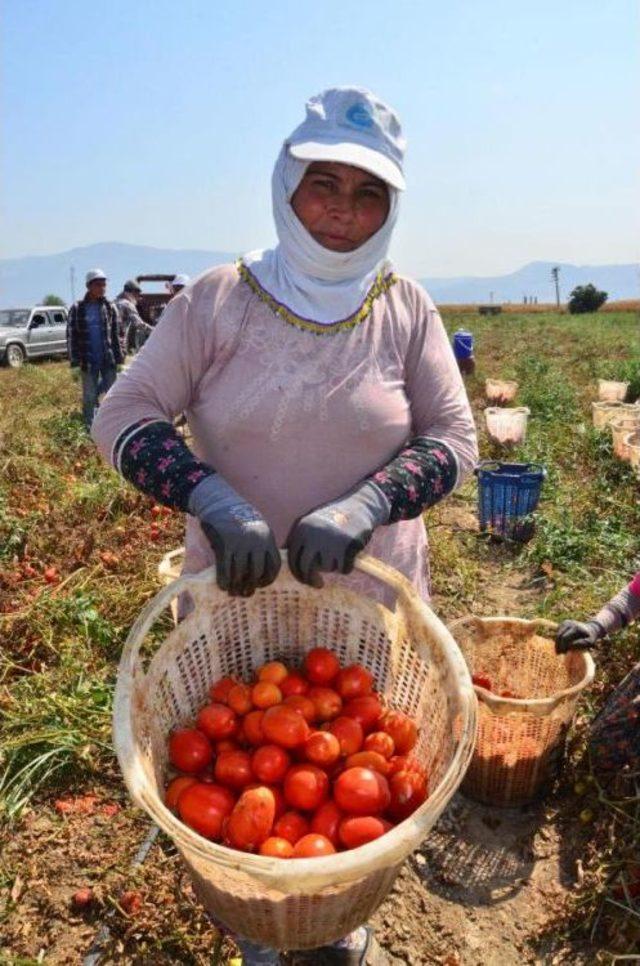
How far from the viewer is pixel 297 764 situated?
1.61 m

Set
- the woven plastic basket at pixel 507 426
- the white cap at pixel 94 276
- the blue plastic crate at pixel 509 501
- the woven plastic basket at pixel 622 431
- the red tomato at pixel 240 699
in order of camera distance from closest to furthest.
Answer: the red tomato at pixel 240 699, the blue plastic crate at pixel 509 501, the woven plastic basket at pixel 622 431, the woven plastic basket at pixel 507 426, the white cap at pixel 94 276

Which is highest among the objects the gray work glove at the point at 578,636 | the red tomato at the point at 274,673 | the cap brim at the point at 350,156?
the cap brim at the point at 350,156

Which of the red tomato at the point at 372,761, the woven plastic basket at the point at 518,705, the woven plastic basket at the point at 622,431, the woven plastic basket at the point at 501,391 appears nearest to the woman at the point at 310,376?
the red tomato at the point at 372,761

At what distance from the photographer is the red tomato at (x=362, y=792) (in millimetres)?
1447

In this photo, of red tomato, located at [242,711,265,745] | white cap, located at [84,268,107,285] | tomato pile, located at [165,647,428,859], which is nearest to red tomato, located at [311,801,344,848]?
tomato pile, located at [165,647,428,859]

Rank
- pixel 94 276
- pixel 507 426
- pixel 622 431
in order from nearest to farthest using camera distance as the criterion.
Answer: pixel 622 431 < pixel 507 426 < pixel 94 276

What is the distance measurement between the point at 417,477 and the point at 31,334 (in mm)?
19296

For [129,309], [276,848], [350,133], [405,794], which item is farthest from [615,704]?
[129,309]

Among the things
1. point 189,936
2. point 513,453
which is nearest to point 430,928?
point 189,936

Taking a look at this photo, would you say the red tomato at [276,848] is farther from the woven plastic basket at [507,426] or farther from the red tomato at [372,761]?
the woven plastic basket at [507,426]

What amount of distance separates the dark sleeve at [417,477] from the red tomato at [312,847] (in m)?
0.65

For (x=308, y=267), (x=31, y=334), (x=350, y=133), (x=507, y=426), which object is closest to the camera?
(x=350, y=133)

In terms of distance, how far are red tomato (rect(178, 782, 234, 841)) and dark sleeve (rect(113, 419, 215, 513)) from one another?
22.2 inches

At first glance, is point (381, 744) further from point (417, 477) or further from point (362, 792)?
point (417, 477)
